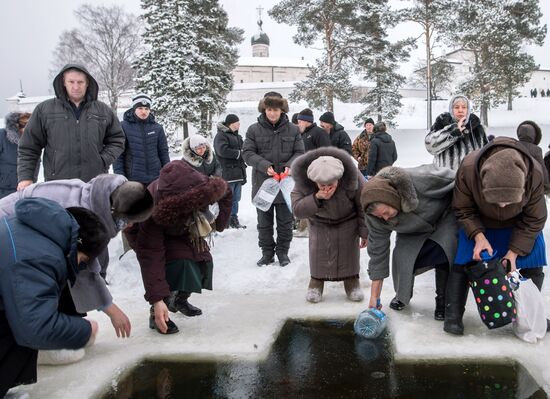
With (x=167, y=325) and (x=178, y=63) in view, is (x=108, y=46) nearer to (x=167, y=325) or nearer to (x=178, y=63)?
(x=178, y=63)

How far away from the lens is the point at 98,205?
2793 mm

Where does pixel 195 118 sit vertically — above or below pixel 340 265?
above

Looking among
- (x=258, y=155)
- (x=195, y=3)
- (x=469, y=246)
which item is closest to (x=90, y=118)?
(x=258, y=155)

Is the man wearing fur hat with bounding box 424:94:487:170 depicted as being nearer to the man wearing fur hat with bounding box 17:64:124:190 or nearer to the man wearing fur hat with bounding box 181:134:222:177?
the man wearing fur hat with bounding box 181:134:222:177

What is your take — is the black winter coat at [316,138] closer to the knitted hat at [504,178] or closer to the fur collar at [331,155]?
the fur collar at [331,155]

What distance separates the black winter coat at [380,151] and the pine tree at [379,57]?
1539 centimetres

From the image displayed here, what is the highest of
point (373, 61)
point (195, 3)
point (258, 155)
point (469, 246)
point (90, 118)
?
point (195, 3)

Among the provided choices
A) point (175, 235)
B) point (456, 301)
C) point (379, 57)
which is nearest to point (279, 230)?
point (175, 235)

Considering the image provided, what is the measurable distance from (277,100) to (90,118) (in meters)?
1.84

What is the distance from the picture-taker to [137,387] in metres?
2.75

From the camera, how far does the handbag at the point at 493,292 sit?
3.06 metres

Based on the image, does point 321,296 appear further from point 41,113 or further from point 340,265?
point 41,113

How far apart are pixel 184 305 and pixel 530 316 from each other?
2458mm

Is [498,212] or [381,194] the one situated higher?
[381,194]
